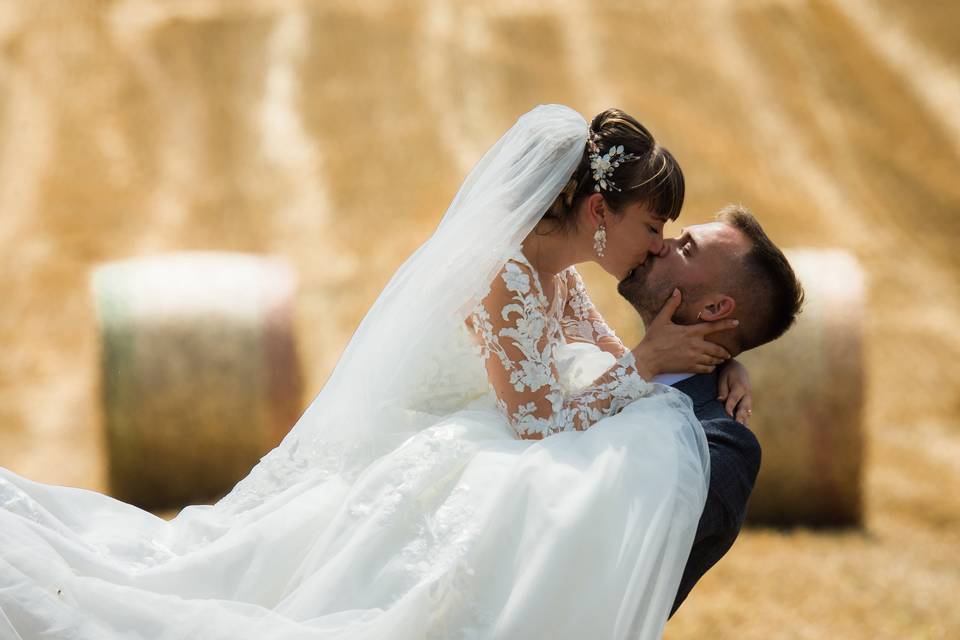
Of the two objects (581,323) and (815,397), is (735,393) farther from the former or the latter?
(815,397)

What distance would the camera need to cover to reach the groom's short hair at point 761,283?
242 centimetres

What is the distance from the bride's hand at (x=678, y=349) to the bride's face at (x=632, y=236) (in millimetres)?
113

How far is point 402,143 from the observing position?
7828 millimetres

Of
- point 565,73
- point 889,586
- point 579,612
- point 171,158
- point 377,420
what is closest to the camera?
point 579,612

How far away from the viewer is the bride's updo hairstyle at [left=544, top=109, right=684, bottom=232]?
2.47 metres

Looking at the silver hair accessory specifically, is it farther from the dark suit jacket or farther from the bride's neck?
the dark suit jacket

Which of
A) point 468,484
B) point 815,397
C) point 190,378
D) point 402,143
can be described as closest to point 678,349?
point 468,484

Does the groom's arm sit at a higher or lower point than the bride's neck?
lower

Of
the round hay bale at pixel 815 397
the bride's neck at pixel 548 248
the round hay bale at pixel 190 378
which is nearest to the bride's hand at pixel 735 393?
the bride's neck at pixel 548 248

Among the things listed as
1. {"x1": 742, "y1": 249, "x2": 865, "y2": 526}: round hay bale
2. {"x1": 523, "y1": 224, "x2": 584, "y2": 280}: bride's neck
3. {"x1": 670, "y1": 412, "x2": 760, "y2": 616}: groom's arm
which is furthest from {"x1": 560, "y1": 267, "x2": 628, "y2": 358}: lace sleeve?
{"x1": 742, "y1": 249, "x2": 865, "y2": 526}: round hay bale

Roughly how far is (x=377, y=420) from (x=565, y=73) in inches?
252

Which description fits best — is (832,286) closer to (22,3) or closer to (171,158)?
(171,158)

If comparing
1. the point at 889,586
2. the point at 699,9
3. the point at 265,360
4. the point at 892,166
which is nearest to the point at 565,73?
the point at 699,9

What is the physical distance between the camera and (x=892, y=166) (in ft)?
25.6
